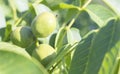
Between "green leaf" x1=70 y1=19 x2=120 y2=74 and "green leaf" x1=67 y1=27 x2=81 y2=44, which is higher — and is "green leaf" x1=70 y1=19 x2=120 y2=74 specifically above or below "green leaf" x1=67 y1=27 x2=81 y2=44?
above

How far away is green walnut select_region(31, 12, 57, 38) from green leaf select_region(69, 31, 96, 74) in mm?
214

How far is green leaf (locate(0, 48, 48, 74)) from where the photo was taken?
479 mm

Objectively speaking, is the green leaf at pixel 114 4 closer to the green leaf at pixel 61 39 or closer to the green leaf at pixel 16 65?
the green leaf at pixel 61 39

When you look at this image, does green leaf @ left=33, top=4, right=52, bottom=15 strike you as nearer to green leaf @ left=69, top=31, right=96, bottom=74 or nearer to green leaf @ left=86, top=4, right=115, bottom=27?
green leaf @ left=86, top=4, right=115, bottom=27

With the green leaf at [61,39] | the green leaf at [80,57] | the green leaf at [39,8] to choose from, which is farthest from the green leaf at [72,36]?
the green leaf at [80,57]

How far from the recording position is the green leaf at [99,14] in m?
1.21

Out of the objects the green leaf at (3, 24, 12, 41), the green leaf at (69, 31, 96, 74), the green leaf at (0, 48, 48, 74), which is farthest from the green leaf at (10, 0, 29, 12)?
the green leaf at (0, 48, 48, 74)

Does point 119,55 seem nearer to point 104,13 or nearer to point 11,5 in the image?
point 104,13

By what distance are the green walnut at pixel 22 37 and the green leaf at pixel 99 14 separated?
257mm

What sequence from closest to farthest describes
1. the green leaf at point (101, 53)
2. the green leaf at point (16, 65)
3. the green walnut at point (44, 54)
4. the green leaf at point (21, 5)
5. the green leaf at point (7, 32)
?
1. the green leaf at point (16, 65)
2. the green leaf at point (101, 53)
3. the green walnut at point (44, 54)
4. the green leaf at point (7, 32)
5. the green leaf at point (21, 5)

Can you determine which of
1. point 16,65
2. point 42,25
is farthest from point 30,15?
point 16,65

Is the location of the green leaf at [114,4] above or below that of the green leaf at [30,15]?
above

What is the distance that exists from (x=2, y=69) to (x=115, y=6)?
0.67m

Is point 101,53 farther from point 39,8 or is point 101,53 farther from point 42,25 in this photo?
point 39,8
